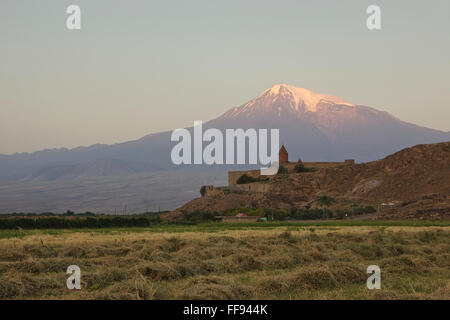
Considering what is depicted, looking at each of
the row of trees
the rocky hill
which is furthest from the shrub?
the row of trees

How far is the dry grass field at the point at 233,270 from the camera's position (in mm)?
10852

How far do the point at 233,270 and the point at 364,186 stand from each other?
225 feet

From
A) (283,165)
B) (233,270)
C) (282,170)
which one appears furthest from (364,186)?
(233,270)

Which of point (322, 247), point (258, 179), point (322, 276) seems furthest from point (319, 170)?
point (322, 276)

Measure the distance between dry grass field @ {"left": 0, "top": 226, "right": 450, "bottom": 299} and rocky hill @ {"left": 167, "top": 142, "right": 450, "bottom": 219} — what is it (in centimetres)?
4399

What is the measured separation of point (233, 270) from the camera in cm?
1464

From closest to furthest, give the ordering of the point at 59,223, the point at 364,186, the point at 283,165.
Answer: the point at 59,223 < the point at 364,186 < the point at 283,165

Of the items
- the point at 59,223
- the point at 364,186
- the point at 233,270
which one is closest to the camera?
the point at 233,270

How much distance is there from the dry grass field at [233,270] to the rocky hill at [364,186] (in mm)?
43988

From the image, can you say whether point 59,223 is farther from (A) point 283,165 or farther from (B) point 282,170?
(A) point 283,165

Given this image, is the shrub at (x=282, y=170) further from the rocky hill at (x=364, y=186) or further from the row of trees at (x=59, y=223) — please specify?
the row of trees at (x=59, y=223)

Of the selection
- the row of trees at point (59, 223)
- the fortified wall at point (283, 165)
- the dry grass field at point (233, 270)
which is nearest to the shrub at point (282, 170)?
the fortified wall at point (283, 165)
